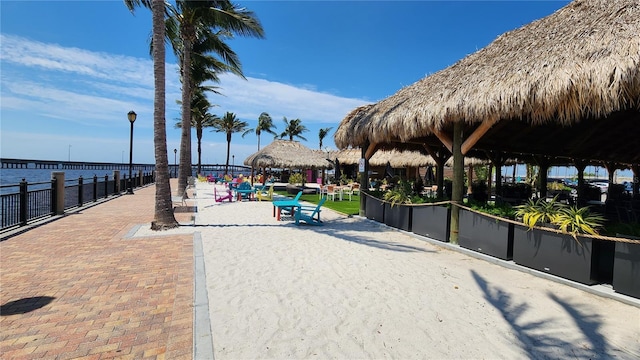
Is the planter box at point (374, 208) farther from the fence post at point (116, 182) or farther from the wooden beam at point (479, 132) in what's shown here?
the fence post at point (116, 182)

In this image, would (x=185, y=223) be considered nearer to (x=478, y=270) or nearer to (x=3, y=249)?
(x=3, y=249)

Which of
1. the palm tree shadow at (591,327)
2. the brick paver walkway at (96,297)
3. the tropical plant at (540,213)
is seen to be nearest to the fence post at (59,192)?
the brick paver walkway at (96,297)

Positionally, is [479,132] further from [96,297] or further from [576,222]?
[96,297]

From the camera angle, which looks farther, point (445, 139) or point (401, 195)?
point (401, 195)

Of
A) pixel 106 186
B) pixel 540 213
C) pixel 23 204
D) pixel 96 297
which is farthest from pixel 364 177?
pixel 106 186

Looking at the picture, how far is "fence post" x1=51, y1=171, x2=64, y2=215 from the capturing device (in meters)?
10.2

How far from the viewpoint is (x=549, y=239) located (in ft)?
16.1

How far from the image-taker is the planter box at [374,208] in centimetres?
954

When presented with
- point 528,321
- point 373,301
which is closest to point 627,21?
point 528,321

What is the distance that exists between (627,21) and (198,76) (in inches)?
790

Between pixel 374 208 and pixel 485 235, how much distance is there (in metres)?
4.18

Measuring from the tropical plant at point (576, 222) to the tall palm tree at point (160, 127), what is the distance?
26.9 ft

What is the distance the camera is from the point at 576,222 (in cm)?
458

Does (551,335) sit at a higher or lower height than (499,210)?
lower
